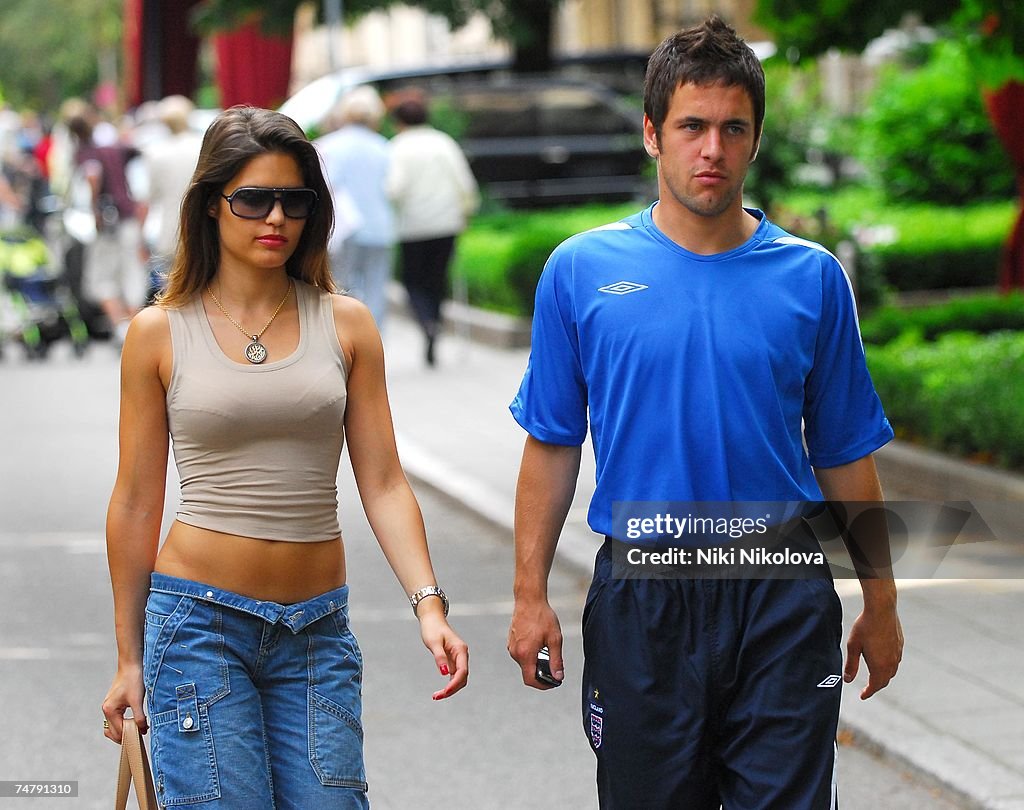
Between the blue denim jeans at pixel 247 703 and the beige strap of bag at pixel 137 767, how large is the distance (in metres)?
0.02

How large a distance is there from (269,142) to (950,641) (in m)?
4.01

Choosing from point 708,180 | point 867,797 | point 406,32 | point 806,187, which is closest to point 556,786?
point 867,797

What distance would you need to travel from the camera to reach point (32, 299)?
1705 cm

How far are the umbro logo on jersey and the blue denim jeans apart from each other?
2.54 feet

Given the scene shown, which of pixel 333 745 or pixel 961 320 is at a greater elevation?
pixel 333 745

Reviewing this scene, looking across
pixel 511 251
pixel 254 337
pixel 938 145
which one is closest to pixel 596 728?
pixel 254 337

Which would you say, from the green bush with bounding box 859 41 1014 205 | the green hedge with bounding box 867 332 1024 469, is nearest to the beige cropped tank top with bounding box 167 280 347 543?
the green hedge with bounding box 867 332 1024 469

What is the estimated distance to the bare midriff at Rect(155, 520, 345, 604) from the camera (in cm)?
350

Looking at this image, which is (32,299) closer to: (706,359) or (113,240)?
(113,240)

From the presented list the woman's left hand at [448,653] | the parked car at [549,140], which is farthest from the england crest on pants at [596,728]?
the parked car at [549,140]

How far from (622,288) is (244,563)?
2.77 ft

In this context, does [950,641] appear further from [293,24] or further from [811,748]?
[293,24]

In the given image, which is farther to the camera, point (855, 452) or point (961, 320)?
point (961, 320)

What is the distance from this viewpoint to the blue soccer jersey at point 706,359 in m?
3.33
